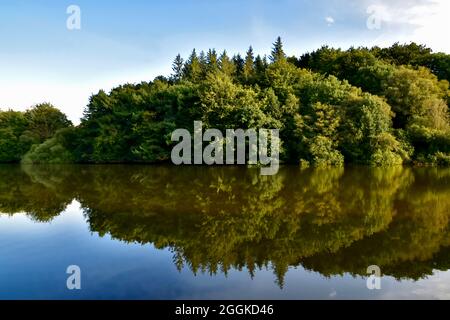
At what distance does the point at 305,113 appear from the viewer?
35.4 metres

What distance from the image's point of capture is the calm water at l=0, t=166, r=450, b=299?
6.24 meters

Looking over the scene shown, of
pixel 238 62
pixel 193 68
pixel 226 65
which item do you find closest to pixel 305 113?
pixel 226 65

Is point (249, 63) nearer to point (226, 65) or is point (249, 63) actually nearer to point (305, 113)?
point (226, 65)

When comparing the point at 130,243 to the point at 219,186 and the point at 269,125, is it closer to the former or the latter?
the point at 219,186

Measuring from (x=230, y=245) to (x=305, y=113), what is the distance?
28464mm

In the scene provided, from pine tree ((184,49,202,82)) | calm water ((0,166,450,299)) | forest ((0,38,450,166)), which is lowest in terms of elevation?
calm water ((0,166,450,299))

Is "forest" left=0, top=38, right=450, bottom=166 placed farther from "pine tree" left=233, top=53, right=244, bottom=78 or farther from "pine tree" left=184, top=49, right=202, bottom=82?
"pine tree" left=233, top=53, right=244, bottom=78

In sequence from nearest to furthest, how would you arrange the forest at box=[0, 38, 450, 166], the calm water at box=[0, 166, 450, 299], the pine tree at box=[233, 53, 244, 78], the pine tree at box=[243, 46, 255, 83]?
the calm water at box=[0, 166, 450, 299] → the forest at box=[0, 38, 450, 166] → the pine tree at box=[243, 46, 255, 83] → the pine tree at box=[233, 53, 244, 78]

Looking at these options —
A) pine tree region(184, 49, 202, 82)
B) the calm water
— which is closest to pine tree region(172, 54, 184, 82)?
pine tree region(184, 49, 202, 82)

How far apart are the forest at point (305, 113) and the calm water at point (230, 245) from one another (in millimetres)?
17929

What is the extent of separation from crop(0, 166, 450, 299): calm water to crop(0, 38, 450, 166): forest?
1793 cm

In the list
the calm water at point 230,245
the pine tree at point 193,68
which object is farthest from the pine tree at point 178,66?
the calm water at point 230,245

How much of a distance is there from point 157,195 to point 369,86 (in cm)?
3139

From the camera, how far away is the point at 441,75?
4528 cm
